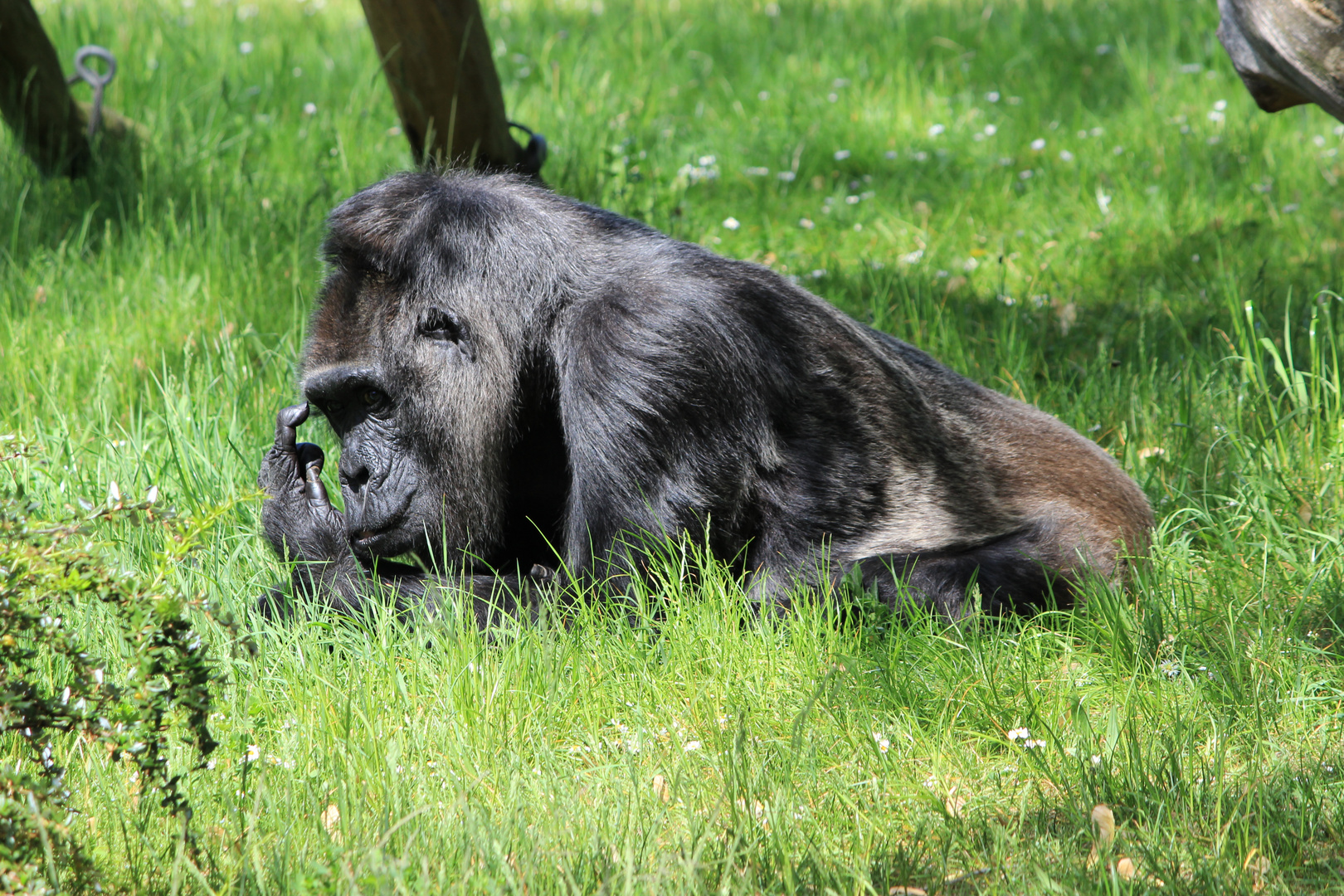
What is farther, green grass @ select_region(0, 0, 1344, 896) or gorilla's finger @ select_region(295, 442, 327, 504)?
gorilla's finger @ select_region(295, 442, 327, 504)

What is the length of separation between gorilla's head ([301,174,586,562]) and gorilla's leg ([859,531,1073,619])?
1154 millimetres

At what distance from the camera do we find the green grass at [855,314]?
2.48 metres

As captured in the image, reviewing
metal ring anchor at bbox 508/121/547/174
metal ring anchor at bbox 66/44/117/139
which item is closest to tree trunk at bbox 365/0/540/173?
metal ring anchor at bbox 508/121/547/174

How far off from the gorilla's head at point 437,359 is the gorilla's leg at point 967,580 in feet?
3.78

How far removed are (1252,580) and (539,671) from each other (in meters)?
2.11

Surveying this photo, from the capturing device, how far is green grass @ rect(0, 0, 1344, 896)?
8.13 feet

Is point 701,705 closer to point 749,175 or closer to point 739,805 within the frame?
point 739,805

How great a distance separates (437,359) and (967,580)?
167 cm

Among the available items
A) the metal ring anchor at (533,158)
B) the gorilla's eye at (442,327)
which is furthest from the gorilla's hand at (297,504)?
the metal ring anchor at (533,158)

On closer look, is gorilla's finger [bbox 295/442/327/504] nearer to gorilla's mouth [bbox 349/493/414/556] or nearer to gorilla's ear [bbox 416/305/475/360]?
gorilla's mouth [bbox 349/493/414/556]

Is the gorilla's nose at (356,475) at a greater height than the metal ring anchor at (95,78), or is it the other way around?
the metal ring anchor at (95,78)

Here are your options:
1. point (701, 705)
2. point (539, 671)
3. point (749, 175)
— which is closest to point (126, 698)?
point (539, 671)

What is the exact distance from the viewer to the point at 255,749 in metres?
2.89

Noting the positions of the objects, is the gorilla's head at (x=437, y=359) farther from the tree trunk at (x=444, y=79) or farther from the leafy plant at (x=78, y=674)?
the tree trunk at (x=444, y=79)
